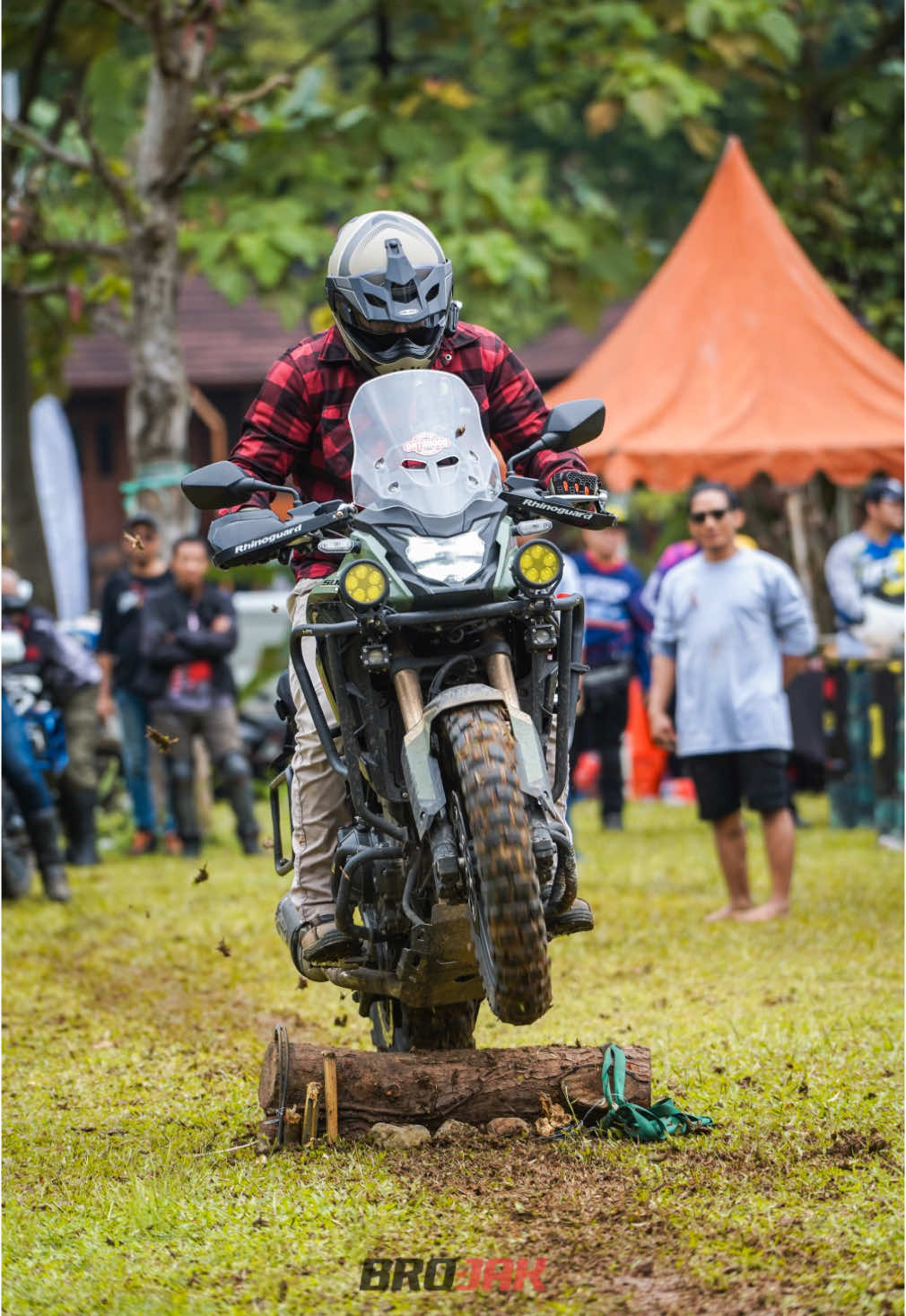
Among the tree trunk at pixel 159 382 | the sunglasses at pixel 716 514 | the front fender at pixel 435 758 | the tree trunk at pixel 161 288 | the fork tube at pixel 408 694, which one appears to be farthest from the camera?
the tree trunk at pixel 159 382

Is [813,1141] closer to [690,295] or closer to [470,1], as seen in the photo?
[690,295]

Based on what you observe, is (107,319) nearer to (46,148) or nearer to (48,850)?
(46,148)

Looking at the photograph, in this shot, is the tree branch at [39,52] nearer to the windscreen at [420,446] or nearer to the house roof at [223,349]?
the windscreen at [420,446]

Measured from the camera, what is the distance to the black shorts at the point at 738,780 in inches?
419

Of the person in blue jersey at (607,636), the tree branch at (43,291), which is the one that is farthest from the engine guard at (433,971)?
the tree branch at (43,291)

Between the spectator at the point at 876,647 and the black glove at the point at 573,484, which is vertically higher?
Result: the black glove at the point at 573,484

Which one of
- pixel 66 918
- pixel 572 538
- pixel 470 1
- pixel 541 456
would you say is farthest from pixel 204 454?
pixel 541 456

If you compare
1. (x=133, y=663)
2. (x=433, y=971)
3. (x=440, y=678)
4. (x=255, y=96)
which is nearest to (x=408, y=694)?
(x=440, y=678)

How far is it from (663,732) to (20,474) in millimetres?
9341

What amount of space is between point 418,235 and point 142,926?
21.5 ft

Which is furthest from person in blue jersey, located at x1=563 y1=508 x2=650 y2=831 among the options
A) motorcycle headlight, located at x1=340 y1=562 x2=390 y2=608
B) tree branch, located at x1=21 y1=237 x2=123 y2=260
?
motorcycle headlight, located at x1=340 y1=562 x2=390 y2=608

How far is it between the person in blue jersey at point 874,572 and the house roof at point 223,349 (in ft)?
68.5

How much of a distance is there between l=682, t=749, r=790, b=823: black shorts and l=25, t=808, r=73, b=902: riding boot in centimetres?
414

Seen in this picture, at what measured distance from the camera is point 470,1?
17.6 m
